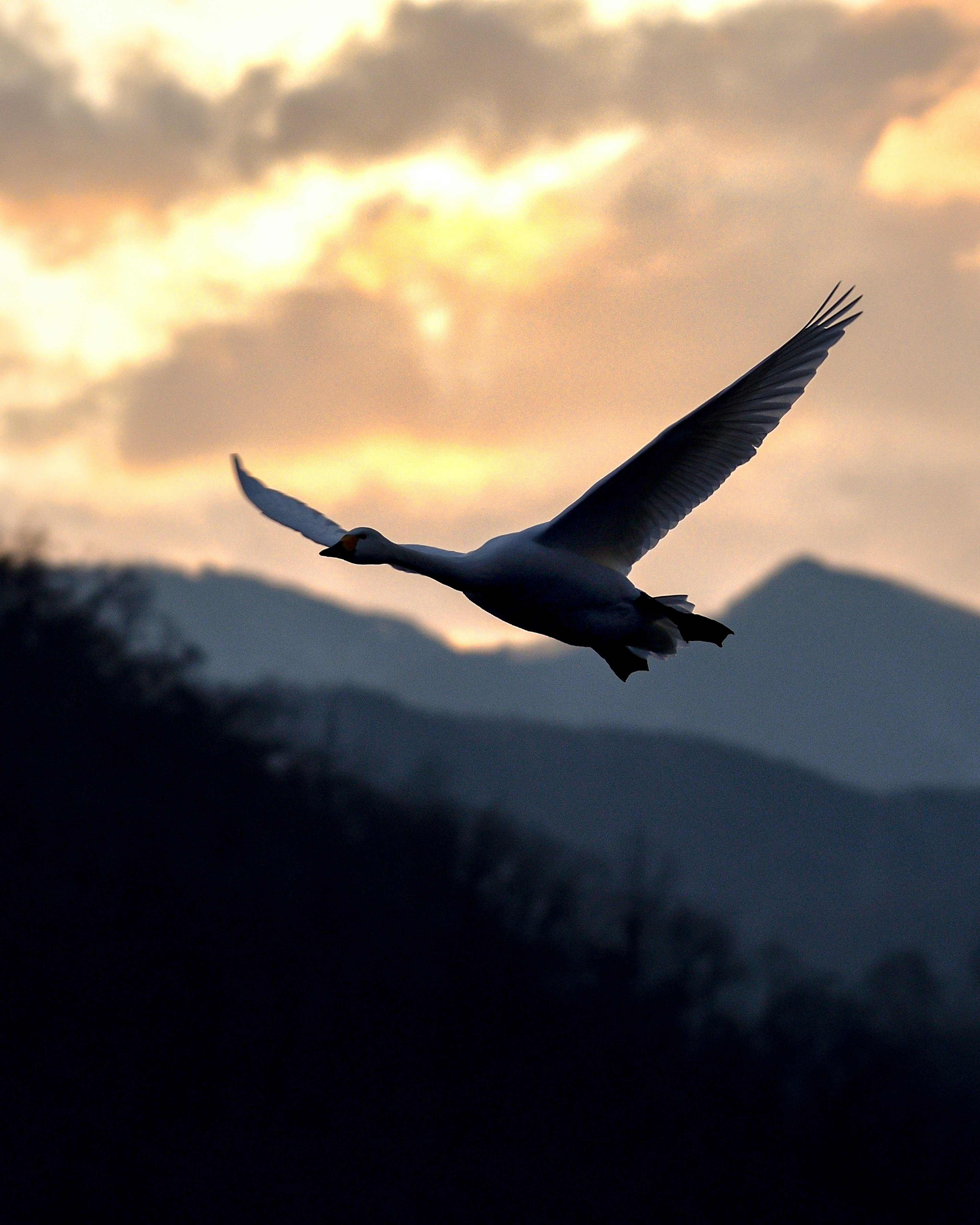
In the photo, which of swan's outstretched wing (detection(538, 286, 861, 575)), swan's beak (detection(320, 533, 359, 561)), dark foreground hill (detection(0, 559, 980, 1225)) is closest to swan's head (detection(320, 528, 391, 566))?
swan's beak (detection(320, 533, 359, 561))

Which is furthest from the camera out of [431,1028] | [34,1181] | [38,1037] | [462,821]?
[462,821]

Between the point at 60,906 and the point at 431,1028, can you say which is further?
the point at 431,1028

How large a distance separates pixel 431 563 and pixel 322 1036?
41413 mm

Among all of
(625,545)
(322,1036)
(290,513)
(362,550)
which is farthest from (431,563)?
(322,1036)

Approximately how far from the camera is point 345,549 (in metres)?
13.1

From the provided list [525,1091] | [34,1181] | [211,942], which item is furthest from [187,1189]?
[525,1091]

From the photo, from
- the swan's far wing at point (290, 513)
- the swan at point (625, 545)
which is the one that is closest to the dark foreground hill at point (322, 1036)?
the swan's far wing at point (290, 513)

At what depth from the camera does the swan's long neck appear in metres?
13.1

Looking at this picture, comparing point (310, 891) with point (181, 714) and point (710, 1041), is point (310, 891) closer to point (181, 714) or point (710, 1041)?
point (181, 714)

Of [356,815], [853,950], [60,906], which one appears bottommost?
[60,906]

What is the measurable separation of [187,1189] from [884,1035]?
31766 millimetres

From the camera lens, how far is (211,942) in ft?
173

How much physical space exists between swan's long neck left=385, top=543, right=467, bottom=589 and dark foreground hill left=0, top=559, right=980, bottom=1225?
33.9m

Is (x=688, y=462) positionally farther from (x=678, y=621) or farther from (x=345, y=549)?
(x=345, y=549)
